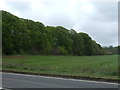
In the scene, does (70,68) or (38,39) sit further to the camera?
(38,39)

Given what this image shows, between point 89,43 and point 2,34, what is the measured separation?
74415mm

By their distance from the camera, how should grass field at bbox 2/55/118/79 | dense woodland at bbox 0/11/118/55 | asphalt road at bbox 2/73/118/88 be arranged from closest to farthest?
asphalt road at bbox 2/73/118/88
grass field at bbox 2/55/118/79
dense woodland at bbox 0/11/118/55

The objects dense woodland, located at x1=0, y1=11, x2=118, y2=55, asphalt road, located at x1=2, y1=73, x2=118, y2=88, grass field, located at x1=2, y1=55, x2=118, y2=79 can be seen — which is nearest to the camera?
asphalt road, located at x1=2, y1=73, x2=118, y2=88

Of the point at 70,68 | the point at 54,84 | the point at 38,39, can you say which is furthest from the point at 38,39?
the point at 54,84

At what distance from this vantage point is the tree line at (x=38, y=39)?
75375mm

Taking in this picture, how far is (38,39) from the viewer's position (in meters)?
93.4

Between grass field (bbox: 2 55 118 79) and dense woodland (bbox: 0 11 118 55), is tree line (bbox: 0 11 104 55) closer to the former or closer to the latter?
dense woodland (bbox: 0 11 118 55)

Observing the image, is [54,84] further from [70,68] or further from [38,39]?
[38,39]

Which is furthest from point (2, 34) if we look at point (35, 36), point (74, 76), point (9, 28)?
point (74, 76)

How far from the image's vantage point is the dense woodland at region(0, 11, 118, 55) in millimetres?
75375

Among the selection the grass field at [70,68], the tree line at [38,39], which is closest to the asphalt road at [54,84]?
the grass field at [70,68]

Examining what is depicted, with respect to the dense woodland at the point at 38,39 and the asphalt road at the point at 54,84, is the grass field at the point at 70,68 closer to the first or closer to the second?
the asphalt road at the point at 54,84

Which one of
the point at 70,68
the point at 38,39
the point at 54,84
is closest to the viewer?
the point at 54,84

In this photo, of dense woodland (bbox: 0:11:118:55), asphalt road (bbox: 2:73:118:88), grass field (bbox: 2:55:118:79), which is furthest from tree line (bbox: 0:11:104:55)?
asphalt road (bbox: 2:73:118:88)
